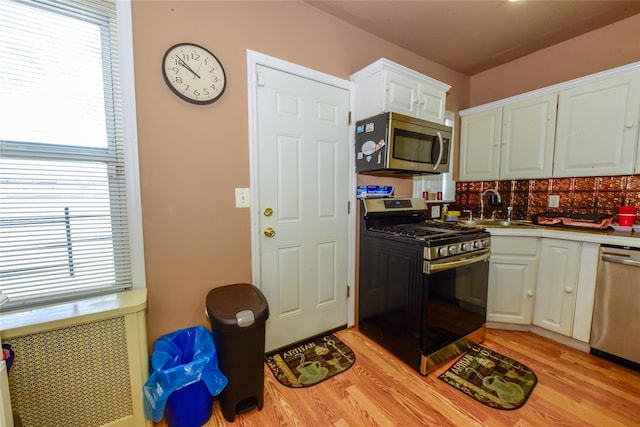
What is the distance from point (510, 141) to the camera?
2576mm

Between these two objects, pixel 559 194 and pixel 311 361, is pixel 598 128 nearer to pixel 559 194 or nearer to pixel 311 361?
pixel 559 194

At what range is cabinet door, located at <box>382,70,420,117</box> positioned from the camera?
77.1 inches

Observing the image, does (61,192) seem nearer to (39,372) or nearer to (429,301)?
(39,372)

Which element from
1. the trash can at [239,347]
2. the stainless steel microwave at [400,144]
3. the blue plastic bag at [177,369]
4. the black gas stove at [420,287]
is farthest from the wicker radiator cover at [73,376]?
the stainless steel microwave at [400,144]

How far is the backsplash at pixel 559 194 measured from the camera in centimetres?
217

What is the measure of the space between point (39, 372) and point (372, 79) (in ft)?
8.14

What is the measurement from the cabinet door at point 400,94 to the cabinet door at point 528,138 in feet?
3.75

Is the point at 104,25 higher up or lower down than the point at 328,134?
higher up

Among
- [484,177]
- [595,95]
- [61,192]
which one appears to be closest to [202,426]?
[61,192]

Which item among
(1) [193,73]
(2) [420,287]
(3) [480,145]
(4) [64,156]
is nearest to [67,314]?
(4) [64,156]

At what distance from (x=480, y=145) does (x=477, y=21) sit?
119 centimetres

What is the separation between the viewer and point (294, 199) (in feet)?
6.36

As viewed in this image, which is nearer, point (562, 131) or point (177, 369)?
point (177, 369)

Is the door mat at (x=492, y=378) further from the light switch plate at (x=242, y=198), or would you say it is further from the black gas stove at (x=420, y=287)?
the light switch plate at (x=242, y=198)
